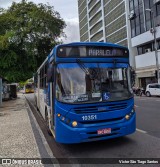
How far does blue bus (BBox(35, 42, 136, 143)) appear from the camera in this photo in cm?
641

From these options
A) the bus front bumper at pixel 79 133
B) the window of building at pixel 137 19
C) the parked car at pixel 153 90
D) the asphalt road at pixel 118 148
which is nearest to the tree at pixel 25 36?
the parked car at pixel 153 90

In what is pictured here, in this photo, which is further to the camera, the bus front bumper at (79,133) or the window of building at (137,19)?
the window of building at (137,19)

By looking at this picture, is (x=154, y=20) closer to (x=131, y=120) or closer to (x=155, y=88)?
(x=155, y=88)

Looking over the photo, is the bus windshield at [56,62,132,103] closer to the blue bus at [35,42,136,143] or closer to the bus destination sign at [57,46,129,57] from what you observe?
the blue bus at [35,42,136,143]

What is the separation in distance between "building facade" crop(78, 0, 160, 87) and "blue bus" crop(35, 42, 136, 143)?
2879cm

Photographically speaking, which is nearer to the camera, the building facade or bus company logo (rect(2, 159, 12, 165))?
bus company logo (rect(2, 159, 12, 165))

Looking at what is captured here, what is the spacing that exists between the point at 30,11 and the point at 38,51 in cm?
409

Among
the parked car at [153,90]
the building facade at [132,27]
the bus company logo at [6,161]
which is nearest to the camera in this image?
the bus company logo at [6,161]

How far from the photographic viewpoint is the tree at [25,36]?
23.2 metres

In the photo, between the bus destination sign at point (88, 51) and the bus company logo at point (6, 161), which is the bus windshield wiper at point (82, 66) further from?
the bus company logo at point (6, 161)

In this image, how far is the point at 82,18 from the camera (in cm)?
8475

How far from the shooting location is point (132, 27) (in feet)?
136

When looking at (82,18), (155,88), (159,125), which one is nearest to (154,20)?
(155,88)

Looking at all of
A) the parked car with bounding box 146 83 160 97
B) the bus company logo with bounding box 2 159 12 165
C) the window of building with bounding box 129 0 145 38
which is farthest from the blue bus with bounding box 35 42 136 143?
the window of building with bounding box 129 0 145 38
